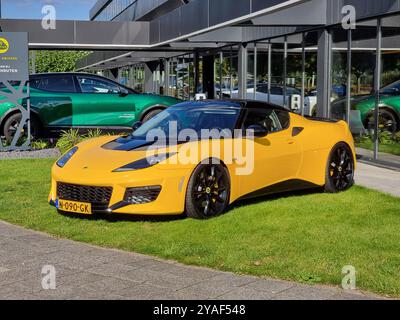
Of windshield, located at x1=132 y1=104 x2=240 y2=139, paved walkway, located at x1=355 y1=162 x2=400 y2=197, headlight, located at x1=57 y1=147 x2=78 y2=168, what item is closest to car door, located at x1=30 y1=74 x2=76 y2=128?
paved walkway, located at x1=355 y1=162 x2=400 y2=197

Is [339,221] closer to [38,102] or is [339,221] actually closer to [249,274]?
[249,274]

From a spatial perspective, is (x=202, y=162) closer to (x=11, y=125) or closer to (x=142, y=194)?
(x=142, y=194)

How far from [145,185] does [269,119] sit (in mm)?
2106

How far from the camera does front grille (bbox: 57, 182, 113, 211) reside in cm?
667

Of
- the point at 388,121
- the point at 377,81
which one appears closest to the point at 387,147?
the point at 388,121

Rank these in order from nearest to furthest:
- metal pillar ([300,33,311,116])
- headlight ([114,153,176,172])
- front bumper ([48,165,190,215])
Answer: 1. front bumper ([48,165,190,215])
2. headlight ([114,153,176,172])
3. metal pillar ([300,33,311,116])

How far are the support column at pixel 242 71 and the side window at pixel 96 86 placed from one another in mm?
4450

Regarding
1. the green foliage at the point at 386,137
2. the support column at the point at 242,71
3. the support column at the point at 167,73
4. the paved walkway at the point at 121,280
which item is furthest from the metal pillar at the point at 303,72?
the support column at the point at 167,73

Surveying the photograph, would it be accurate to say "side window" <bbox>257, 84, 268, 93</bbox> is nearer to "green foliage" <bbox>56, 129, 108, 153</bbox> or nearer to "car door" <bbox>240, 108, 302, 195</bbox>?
"green foliage" <bbox>56, 129, 108, 153</bbox>

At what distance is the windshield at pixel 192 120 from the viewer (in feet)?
24.9

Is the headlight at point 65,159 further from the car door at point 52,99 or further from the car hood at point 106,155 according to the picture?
the car door at point 52,99

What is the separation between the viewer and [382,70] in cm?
1140

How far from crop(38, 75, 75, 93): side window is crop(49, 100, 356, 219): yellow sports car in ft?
25.5

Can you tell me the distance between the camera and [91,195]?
22.1 feet
